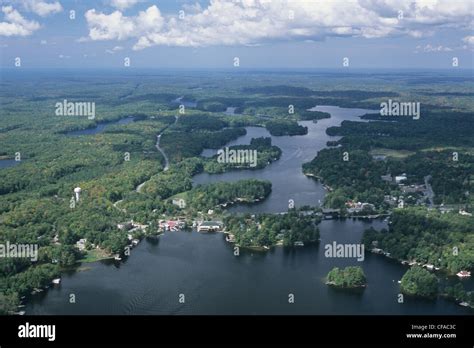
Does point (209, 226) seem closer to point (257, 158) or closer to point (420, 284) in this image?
point (420, 284)

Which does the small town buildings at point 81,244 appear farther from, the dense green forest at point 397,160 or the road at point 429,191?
the road at point 429,191

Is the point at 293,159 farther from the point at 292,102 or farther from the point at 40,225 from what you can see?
the point at 292,102

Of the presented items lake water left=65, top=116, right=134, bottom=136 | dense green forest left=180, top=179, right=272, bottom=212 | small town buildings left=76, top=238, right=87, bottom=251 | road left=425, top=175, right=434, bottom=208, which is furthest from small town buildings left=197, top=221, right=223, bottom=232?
lake water left=65, top=116, right=134, bottom=136

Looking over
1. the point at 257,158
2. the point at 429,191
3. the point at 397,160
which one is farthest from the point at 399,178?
the point at 257,158

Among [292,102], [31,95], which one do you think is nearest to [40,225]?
[292,102]

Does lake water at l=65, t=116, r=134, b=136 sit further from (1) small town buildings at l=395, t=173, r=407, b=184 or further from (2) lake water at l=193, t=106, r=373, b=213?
(1) small town buildings at l=395, t=173, r=407, b=184

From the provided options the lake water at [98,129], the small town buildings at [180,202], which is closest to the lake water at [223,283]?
the small town buildings at [180,202]
